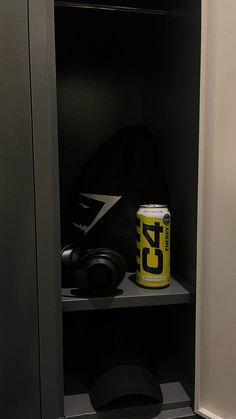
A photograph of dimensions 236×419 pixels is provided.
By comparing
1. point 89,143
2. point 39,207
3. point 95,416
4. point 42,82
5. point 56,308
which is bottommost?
point 95,416

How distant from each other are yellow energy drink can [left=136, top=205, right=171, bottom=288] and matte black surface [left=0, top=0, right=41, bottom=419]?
25 cm

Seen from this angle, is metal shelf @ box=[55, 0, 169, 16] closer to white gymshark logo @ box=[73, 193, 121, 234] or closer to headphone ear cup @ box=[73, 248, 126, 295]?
white gymshark logo @ box=[73, 193, 121, 234]

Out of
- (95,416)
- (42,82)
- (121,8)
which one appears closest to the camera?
(42,82)

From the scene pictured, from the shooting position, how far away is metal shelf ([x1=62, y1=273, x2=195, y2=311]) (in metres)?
0.80

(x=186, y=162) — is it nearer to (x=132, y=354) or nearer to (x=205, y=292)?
(x=205, y=292)

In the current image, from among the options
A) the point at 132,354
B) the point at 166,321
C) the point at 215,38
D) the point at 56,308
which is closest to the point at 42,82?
the point at 215,38

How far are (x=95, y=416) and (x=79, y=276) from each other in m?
0.32

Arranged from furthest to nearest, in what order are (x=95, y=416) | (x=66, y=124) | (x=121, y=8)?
(x=66, y=124), (x=121, y=8), (x=95, y=416)

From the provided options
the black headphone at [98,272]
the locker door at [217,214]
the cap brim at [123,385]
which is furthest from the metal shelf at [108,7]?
the cap brim at [123,385]

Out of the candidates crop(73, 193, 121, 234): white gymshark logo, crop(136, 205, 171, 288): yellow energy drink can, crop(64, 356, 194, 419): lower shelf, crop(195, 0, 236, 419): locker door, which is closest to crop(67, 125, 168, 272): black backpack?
crop(73, 193, 121, 234): white gymshark logo

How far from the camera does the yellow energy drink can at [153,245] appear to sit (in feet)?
2.74

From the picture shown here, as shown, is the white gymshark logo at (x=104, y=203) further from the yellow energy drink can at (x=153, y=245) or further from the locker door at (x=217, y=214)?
the locker door at (x=217, y=214)

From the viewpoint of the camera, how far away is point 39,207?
739 mm

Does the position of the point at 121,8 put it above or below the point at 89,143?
above
